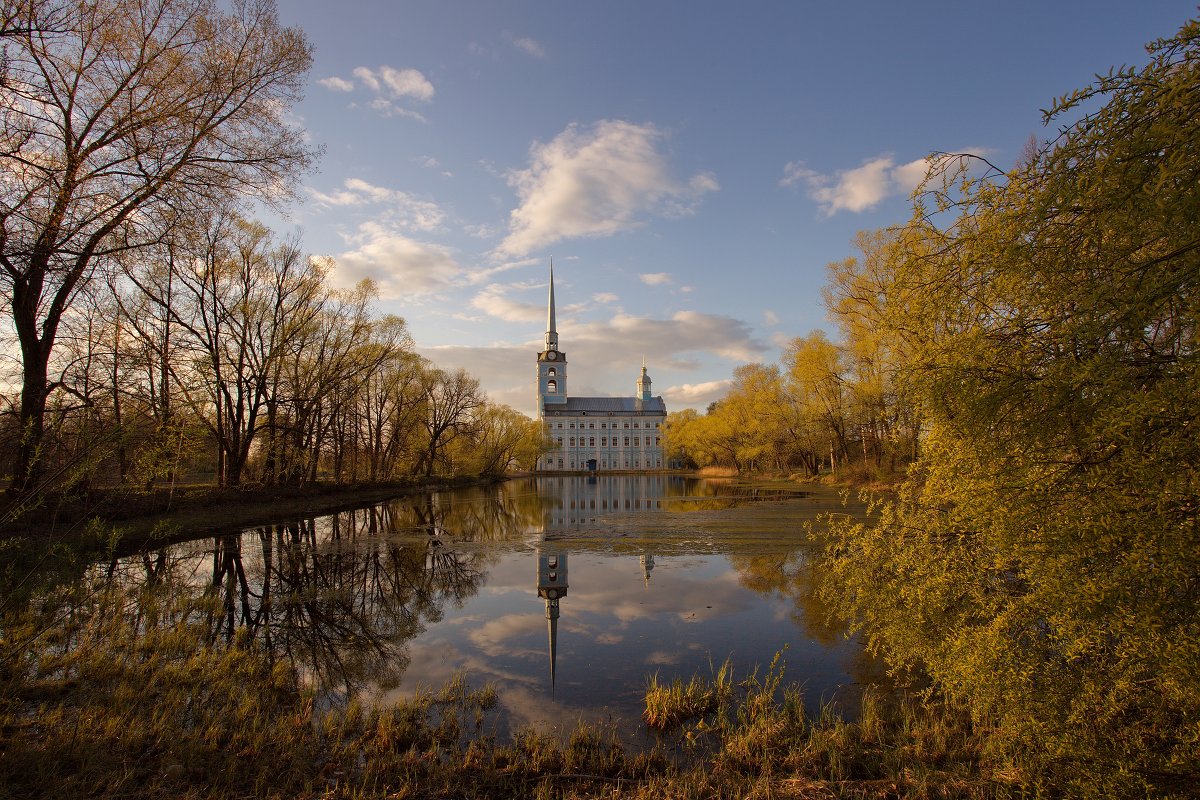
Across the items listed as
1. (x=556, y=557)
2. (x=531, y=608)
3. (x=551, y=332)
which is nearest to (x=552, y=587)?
(x=531, y=608)

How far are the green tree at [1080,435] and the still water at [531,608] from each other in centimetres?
277

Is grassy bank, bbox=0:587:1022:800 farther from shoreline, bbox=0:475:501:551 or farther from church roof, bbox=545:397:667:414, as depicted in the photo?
church roof, bbox=545:397:667:414

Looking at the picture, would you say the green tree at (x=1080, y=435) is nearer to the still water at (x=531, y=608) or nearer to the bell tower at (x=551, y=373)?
the still water at (x=531, y=608)

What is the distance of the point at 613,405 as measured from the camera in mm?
125938

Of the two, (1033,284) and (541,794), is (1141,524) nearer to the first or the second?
(1033,284)

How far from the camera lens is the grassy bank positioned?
4496 millimetres

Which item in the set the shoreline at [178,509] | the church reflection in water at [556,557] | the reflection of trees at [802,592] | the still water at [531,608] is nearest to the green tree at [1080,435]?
the reflection of trees at [802,592]

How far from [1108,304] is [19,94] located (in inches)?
537

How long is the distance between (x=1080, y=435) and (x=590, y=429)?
387 ft

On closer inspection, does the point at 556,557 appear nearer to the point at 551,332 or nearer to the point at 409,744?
the point at 409,744

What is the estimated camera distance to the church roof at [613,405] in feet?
404

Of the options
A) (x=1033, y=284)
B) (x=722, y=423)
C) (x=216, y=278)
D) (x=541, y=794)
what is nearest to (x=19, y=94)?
(x=541, y=794)

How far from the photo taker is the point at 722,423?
65.3 meters

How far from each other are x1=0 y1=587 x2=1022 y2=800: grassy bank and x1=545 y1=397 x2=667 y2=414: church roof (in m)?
115
